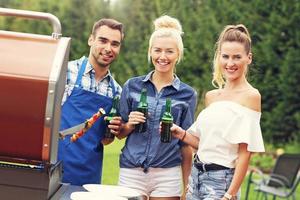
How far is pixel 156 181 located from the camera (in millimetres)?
3443

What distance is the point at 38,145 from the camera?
2.61 m

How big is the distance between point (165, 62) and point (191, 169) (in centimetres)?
59

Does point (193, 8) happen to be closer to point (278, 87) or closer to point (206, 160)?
point (278, 87)

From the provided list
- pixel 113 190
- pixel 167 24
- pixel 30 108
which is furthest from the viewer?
pixel 167 24

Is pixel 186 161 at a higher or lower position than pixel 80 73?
lower

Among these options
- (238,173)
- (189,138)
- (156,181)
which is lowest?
(156,181)

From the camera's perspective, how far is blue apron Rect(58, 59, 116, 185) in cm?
349

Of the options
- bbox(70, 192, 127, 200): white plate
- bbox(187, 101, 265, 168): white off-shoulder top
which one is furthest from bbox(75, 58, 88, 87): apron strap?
bbox(70, 192, 127, 200): white plate

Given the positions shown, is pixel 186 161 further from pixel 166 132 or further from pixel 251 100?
pixel 251 100

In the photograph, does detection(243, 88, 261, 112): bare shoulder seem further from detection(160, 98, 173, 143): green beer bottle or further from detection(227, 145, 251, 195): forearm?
detection(160, 98, 173, 143): green beer bottle

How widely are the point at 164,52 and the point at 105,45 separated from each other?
368 mm

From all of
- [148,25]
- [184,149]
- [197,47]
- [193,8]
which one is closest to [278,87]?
[197,47]

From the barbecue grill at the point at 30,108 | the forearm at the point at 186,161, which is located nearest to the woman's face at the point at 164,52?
the forearm at the point at 186,161

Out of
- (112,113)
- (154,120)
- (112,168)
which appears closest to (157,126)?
(154,120)
